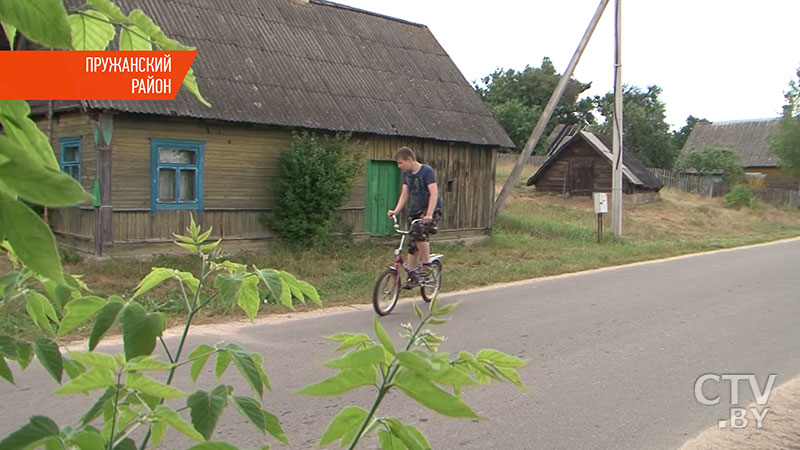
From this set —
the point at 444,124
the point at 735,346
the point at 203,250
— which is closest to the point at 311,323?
the point at 735,346

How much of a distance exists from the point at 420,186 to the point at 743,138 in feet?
173

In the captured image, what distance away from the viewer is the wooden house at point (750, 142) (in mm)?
48725

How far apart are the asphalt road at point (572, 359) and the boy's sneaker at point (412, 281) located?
333 mm

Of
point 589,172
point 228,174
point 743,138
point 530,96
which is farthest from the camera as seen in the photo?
point 530,96

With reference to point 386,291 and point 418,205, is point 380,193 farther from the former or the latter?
point 386,291

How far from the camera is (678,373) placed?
21.3 ft

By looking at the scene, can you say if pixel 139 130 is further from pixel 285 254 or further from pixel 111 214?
pixel 285 254

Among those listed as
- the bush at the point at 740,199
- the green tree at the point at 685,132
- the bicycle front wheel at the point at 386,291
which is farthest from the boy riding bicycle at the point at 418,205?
the green tree at the point at 685,132

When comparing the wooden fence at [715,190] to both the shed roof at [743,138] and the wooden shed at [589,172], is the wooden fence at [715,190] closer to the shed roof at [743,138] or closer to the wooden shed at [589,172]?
the wooden shed at [589,172]

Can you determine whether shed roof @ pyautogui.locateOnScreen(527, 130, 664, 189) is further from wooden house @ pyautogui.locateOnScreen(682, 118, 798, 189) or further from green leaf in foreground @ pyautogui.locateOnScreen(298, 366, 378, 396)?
green leaf in foreground @ pyautogui.locateOnScreen(298, 366, 378, 396)

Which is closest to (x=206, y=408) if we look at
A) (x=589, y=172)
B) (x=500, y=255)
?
(x=500, y=255)

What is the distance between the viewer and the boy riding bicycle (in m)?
8.87

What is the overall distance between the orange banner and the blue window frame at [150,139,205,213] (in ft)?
37.4

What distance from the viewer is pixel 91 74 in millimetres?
1228
